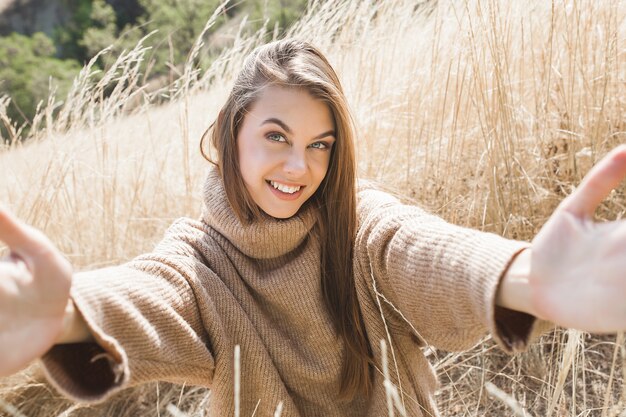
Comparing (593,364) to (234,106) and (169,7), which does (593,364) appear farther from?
(169,7)

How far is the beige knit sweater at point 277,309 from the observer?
1022 millimetres

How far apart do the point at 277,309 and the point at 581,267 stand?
0.78 m

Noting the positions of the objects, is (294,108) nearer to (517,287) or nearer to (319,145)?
(319,145)

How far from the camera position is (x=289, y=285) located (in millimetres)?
1460

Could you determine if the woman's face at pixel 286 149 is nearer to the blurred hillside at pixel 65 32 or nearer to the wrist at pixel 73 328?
the wrist at pixel 73 328

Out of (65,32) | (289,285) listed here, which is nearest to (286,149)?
(289,285)

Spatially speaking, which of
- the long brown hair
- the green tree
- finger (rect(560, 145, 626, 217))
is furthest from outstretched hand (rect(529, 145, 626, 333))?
the green tree

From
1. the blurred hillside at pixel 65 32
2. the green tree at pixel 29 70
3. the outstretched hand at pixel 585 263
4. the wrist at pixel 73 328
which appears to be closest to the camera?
the outstretched hand at pixel 585 263

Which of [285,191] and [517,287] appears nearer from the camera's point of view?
[517,287]

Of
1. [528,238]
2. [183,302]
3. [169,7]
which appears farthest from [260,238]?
[169,7]

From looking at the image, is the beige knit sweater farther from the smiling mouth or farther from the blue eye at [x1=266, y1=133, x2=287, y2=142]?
the blue eye at [x1=266, y1=133, x2=287, y2=142]

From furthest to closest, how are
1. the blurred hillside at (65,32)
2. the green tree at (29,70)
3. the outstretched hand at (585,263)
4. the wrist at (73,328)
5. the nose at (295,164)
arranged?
the green tree at (29,70) < the blurred hillside at (65,32) < the nose at (295,164) < the wrist at (73,328) < the outstretched hand at (585,263)

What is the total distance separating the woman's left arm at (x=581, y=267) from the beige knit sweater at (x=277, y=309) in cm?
5

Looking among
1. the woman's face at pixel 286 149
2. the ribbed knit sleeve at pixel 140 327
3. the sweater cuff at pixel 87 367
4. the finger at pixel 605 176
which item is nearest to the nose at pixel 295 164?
the woman's face at pixel 286 149
